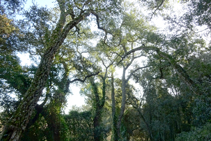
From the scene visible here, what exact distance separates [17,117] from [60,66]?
1002 centimetres

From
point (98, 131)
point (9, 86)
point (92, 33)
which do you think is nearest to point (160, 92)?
point (98, 131)

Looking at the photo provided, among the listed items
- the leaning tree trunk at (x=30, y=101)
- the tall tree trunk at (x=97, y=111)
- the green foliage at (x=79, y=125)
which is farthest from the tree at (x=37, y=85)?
the green foliage at (x=79, y=125)

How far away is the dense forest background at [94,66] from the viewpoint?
633 centimetres

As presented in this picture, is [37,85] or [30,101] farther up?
[37,85]

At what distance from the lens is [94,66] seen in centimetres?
1595

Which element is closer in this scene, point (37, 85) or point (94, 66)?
point (37, 85)

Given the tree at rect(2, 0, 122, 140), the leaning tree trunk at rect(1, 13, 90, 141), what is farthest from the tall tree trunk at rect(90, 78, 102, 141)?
the leaning tree trunk at rect(1, 13, 90, 141)

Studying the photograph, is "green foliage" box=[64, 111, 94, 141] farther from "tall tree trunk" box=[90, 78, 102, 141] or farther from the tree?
the tree

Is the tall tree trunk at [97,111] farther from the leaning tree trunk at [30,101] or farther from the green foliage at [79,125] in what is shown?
the leaning tree trunk at [30,101]

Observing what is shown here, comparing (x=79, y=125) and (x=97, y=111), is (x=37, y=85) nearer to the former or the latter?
(x=79, y=125)

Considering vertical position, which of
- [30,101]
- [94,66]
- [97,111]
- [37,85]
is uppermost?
[94,66]

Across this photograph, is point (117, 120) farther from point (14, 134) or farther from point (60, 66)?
point (14, 134)

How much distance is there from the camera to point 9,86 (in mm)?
10664

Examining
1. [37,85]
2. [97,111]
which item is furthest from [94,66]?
[37,85]
